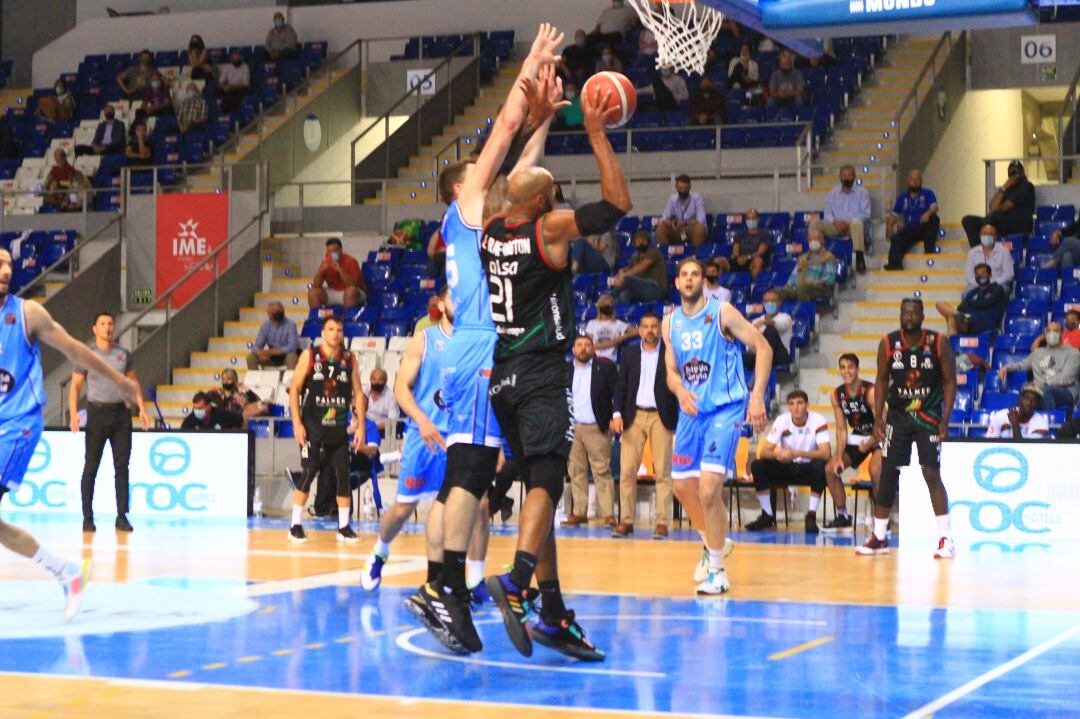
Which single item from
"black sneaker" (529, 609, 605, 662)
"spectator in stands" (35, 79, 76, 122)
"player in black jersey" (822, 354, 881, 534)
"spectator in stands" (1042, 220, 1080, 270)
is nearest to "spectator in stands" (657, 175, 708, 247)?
"spectator in stands" (1042, 220, 1080, 270)

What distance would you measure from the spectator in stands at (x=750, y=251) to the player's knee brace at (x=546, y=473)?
13688 millimetres

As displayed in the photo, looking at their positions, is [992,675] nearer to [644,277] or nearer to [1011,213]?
[644,277]

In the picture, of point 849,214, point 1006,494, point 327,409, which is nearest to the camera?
point 327,409

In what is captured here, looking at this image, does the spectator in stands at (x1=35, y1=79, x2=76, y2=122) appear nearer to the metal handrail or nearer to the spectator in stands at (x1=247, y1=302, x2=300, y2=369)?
the metal handrail

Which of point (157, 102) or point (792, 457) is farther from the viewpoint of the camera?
point (157, 102)

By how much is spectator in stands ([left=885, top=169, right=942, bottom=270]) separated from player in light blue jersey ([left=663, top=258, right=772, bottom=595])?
11.4m

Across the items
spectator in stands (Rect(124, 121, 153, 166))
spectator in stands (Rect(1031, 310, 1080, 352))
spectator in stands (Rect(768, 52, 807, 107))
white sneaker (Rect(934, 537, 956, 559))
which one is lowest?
white sneaker (Rect(934, 537, 956, 559))

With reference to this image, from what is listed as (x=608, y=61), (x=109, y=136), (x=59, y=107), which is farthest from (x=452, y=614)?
(x=59, y=107)

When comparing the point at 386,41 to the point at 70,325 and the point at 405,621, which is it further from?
the point at 405,621

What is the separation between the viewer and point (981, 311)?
1886cm

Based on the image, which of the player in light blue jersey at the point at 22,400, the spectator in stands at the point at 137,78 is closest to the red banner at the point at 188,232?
the spectator in stands at the point at 137,78

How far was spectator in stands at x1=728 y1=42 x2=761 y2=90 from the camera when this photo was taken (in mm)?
24844

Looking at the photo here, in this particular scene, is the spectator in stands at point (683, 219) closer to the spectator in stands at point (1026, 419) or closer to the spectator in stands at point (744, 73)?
the spectator in stands at point (744, 73)

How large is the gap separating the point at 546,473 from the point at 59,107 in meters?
24.3
